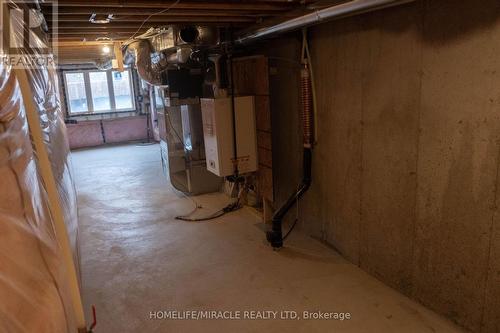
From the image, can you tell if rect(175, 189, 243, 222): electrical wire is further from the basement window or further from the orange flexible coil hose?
the basement window

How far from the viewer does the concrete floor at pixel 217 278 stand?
88.6 inches

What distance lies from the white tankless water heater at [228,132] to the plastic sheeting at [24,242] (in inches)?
100

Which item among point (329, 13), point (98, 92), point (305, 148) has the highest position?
point (329, 13)

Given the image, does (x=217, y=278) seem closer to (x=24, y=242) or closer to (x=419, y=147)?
(x=419, y=147)

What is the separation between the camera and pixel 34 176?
900mm

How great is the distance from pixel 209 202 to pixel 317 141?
194cm

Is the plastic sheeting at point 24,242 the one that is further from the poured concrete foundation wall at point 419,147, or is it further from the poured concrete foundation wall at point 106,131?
the poured concrete foundation wall at point 106,131

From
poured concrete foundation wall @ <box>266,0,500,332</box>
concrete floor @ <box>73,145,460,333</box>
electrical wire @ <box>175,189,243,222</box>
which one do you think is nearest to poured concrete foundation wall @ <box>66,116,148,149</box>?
concrete floor @ <box>73,145,460,333</box>

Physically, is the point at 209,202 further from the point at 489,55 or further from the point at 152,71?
the point at 489,55

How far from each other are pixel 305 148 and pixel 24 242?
2549 millimetres

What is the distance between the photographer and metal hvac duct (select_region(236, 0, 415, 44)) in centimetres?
196

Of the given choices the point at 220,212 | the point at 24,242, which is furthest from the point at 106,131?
the point at 24,242

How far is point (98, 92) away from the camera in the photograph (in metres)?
8.99

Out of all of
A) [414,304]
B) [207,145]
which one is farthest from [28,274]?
[207,145]
